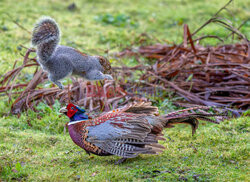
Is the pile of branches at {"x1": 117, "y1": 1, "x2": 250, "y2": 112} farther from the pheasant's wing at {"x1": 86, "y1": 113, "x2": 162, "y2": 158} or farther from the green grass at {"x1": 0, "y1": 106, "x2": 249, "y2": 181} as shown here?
the pheasant's wing at {"x1": 86, "y1": 113, "x2": 162, "y2": 158}

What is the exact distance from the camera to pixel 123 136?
12.1ft

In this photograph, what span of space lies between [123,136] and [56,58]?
1.05 metres

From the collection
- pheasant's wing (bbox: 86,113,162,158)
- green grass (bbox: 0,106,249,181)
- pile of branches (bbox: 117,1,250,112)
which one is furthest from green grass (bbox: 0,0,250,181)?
pile of branches (bbox: 117,1,250,112)

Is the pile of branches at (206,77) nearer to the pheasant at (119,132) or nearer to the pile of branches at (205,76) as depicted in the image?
the pile of branches at (205,76)

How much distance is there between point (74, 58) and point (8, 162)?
1.30 meters

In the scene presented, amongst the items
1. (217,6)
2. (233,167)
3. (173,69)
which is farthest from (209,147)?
(217,6)

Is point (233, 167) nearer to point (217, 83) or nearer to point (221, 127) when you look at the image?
point (221, 127)

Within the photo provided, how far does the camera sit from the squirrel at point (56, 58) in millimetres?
3357

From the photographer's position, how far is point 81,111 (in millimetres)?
4023

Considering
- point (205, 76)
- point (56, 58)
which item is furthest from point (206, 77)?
point (56, 58)

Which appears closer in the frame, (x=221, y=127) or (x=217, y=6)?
(x=221, y=127)

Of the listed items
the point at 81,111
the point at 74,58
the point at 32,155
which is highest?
the point at 74,58

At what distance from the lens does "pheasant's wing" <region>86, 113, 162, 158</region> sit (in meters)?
3.65

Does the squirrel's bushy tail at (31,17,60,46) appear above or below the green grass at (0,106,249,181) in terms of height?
above
